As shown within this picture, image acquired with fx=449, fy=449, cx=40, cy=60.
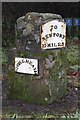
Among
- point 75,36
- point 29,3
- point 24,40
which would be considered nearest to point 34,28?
point 24,40

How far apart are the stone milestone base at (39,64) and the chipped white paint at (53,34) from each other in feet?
0.16

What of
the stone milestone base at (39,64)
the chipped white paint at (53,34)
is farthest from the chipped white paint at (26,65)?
the chipped white paint at (53,34)

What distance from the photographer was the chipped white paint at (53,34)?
5.14m

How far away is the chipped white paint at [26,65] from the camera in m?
5.20

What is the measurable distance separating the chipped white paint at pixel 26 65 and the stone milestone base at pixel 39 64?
0.04 metres

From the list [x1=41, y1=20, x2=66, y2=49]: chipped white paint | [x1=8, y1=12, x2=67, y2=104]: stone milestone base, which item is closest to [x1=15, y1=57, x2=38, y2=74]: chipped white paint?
[x1=8, y1=12, x2=67, y2=104]: stone milestone base

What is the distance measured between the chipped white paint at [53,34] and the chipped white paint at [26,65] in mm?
228

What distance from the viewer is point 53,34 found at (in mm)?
5188

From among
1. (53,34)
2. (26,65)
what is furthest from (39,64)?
(53,34)

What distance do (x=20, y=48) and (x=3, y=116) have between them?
2.99 ft

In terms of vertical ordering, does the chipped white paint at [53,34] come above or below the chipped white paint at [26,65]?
above

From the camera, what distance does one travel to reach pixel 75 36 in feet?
28.9

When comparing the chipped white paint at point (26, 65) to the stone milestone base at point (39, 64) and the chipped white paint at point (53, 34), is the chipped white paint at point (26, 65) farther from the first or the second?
the chipped white paint at point (53, 34)

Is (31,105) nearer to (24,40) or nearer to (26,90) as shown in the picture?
(26,90)
